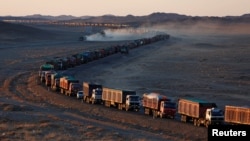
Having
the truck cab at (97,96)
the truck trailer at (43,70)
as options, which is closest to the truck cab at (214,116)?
the truck cab at (97,96)

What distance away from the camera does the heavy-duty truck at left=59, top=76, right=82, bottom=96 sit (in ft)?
227

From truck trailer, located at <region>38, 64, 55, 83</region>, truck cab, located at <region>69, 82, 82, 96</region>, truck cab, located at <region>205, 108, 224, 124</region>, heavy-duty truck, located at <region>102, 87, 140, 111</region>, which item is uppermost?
truck cab, located at <region>205, 108, 224, 124</region>

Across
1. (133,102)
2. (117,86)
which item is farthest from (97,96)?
(117,86)

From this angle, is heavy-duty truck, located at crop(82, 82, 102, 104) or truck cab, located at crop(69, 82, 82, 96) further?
truck cab, located at crop(69, 82, 82, 96)

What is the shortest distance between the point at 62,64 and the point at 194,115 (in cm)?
5497

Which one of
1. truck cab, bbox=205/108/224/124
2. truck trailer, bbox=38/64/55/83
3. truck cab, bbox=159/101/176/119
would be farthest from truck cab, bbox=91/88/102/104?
truck trailer, bbox=38/64/55/83

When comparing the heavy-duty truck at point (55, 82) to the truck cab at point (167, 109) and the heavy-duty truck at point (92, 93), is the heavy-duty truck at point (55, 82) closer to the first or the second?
the heavy-duty truck at point (92, 93)

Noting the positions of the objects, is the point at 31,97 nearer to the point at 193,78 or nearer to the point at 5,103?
the point at 5,103

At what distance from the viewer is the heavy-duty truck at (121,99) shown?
56656 millimetres

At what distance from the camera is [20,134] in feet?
123

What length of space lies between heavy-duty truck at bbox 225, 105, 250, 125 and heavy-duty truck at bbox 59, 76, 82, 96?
25408 millimetres

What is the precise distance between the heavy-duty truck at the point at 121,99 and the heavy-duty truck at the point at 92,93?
2.52ft

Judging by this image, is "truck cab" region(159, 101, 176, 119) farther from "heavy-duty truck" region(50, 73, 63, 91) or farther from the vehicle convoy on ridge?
"heavy-duty truck" region(50, 73, 63, 91)

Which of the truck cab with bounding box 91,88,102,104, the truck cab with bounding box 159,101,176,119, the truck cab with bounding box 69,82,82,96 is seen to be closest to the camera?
the truck cab with bounding box 159,101,176,119
